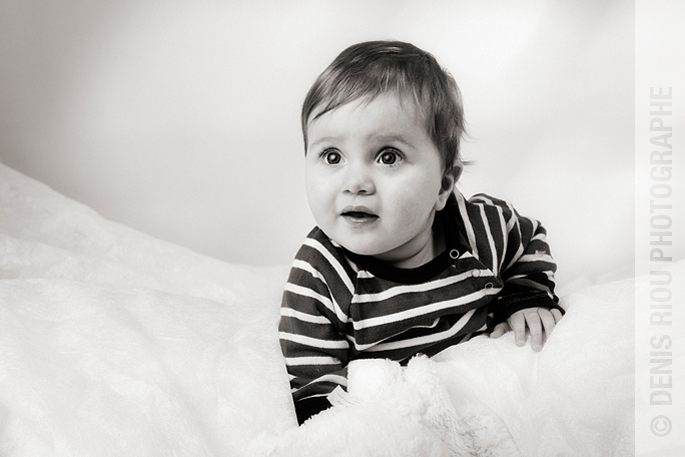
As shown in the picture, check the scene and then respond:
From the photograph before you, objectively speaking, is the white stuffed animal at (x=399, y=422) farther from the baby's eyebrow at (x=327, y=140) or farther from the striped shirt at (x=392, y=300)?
the baby's eyebrow at (x=327, y=140)

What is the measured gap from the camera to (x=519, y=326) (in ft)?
3.31

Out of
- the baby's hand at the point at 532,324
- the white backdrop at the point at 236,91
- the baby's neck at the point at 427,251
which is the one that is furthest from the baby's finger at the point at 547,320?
the white backdrop at the point at 236,91

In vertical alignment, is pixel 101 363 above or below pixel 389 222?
below

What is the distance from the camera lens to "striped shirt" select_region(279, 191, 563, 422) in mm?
1014

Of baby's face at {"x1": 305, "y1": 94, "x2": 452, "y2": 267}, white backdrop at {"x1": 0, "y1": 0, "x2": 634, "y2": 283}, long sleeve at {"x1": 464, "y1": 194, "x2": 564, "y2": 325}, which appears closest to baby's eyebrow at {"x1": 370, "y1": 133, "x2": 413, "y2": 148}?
baby's face at {"x1": 305, "y1": 94, "x2": 452, "y2": 267}

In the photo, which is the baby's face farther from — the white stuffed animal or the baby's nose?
the white stuffed animal

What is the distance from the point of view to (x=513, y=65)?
1.77 meters

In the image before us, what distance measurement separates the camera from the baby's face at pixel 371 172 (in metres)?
0.95

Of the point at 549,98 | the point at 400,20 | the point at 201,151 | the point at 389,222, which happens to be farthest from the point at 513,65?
the point at 389,222

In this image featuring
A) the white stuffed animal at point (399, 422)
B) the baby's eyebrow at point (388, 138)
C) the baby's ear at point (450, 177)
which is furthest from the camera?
the baby's ear at point (450, 177)

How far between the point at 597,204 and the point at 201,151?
886 mm

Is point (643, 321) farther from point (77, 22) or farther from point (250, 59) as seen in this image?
point (77, 22)

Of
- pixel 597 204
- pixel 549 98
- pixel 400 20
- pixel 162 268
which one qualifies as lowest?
pixel 162 268

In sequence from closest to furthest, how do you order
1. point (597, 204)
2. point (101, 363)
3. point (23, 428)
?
1. point (23, 428)
2. point (101, 363)
3. point (597, 204)
